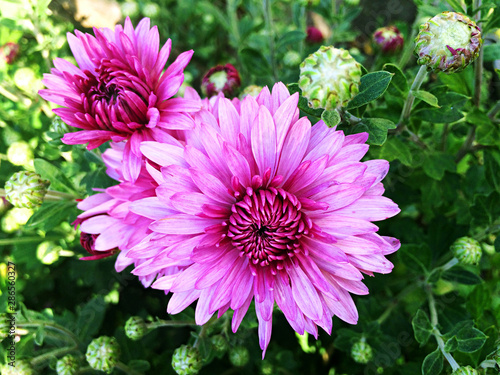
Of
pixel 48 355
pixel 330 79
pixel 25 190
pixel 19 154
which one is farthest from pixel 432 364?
pixel 19 154

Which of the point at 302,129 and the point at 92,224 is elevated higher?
the point at 302,129

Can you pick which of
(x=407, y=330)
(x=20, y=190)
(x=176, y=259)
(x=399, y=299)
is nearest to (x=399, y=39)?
(x=399, y=299)

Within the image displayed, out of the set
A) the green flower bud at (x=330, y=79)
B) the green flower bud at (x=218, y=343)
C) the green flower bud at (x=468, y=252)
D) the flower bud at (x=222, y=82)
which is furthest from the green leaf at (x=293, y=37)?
the green flower bud at (x=218, y=343)

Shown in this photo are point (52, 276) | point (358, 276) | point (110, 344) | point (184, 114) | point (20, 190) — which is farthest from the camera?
point (52, 276)

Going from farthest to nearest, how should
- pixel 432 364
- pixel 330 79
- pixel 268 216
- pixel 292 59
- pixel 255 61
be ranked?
pixel 292 59 < pixel 255 61 < pixel 432 364 < pixel 268 216 < pixel 330 79

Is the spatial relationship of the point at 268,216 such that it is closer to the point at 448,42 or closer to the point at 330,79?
the point at 330,79

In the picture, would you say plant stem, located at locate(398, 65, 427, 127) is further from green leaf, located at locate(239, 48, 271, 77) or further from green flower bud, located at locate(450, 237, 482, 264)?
green leaf, located at locate(239, 48, 271, 77)

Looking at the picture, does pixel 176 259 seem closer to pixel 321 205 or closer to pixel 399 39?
pixel 321 205

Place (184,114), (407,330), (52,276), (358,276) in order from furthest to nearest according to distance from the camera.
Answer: (52,276) → (407,330) → (184,114) → (358,276)
